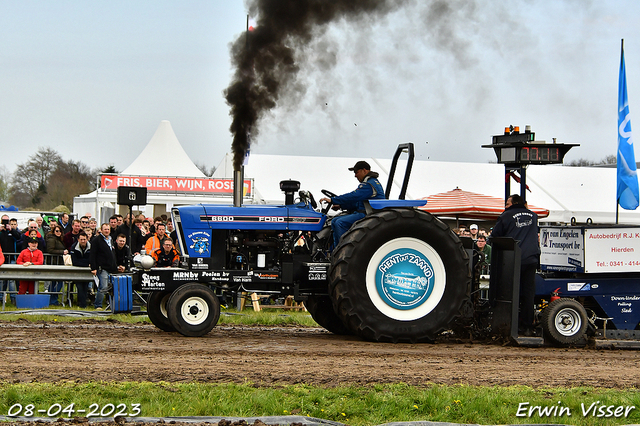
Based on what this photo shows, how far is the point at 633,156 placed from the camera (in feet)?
39.1

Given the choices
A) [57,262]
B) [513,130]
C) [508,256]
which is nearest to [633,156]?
[513,130]

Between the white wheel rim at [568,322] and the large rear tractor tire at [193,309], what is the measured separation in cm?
400

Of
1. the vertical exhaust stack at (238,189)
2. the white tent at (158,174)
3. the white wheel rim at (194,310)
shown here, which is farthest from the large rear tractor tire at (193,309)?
the white tent at (158,174)

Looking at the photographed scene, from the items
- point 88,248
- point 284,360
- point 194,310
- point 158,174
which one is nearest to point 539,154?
point 284,360

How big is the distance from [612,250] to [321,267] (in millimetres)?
3564

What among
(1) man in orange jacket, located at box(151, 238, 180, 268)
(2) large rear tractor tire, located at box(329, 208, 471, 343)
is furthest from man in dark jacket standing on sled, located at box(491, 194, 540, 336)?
(1) man in orange jacket, located at box(151, 238, 180, 268)

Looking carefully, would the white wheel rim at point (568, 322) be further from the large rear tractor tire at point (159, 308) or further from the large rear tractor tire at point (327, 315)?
the large rear tractor tire at point (159, 308)

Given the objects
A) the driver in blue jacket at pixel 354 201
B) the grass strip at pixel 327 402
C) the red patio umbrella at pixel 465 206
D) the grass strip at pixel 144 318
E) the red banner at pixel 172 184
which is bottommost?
the grass strip at pixel 144 318

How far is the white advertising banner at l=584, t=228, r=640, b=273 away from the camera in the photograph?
852cm

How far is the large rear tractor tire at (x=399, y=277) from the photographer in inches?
303

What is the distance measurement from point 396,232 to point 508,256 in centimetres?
146

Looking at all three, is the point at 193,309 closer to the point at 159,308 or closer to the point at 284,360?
the point at 159,308

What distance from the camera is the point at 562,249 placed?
29.5ft

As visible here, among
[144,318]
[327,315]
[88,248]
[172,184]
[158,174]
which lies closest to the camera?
[327,315]
